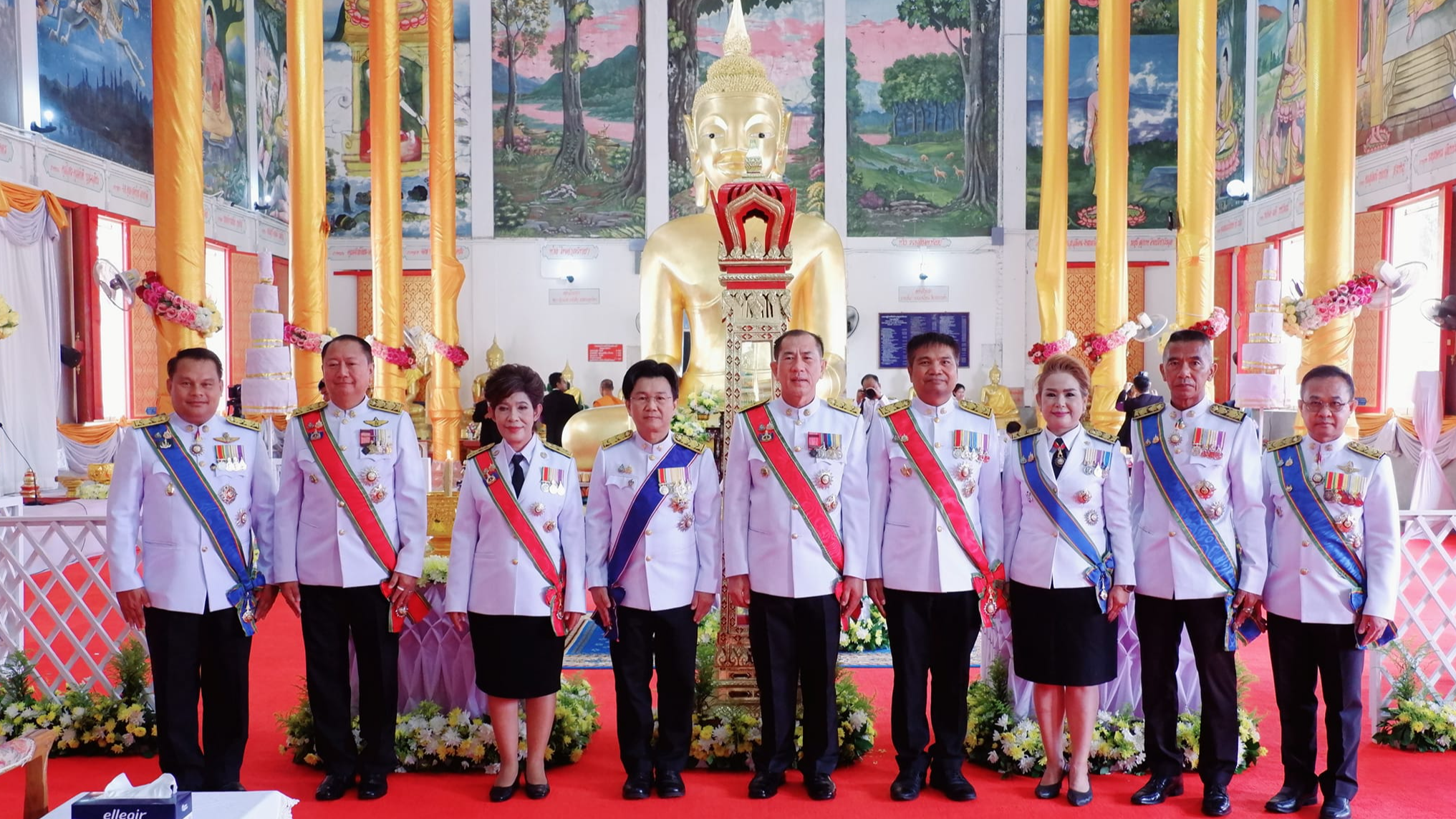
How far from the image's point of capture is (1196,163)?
8.54 m

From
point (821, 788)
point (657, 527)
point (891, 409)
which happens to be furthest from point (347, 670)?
point (891, 409)

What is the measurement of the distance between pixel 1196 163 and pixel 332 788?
792 cm

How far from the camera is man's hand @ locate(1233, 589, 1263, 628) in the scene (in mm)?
3117

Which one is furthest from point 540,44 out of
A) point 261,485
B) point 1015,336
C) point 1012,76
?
point 261,485

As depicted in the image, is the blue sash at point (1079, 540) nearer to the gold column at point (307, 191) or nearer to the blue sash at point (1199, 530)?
the blue sash at point (1199, 530)

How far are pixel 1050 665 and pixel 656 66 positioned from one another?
47.5 ft

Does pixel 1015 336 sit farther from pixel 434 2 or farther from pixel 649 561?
pixel 649 561

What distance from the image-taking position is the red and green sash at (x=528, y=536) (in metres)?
3.20

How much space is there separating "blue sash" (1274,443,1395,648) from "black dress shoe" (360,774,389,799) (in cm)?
294

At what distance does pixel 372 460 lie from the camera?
3.28m

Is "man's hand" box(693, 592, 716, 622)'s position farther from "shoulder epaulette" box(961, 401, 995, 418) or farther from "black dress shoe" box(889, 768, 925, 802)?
"shoulder epaulette" box(961, 401, 995, 418)

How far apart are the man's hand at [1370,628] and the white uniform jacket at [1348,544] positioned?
0.02 metres

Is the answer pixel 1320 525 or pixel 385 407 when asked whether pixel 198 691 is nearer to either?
pixel 385 407

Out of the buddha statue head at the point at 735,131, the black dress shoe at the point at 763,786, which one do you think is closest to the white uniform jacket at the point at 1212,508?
the black dress shoe at the point at 763,786
